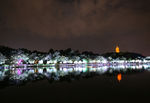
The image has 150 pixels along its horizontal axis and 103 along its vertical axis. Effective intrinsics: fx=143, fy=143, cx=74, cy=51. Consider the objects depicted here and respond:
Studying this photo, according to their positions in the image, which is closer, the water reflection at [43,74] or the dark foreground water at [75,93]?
the dark foreground water at [75,93]

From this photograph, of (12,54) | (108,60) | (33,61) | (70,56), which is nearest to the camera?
(12,54)

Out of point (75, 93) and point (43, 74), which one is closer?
point (75, 93)

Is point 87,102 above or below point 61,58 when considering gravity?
Result: below

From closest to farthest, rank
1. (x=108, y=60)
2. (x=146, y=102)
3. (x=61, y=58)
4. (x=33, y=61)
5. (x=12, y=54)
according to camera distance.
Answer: (x=146, y=102)
(x=12, y=54)
(x=33, y=61)
(x=61, y=58)
(x=108, y=60)

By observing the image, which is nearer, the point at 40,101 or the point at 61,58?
the point at 40,101

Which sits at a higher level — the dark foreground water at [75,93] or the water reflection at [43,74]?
the water reflection at [43,74]

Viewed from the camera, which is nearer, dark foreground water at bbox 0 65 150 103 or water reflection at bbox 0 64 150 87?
dark foreground water at bbox 0 65 150 103

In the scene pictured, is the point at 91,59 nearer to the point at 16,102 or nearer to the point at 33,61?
the point at 33,61

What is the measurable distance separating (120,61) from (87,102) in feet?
397

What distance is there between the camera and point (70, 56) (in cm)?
8312

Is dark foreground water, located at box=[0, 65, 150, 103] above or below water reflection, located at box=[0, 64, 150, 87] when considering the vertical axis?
below

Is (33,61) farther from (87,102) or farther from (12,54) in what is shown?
(87,102)

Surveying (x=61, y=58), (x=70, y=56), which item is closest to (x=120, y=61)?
(x=70, y=56)

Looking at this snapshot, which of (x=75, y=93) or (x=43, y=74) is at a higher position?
(x=43, y=74)
